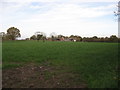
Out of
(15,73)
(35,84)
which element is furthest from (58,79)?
(15,73)

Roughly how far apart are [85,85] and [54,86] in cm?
104

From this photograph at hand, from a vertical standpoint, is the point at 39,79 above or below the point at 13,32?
below

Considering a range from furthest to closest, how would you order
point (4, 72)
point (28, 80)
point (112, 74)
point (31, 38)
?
point (31, 38) < point (4, 72) < point (112, 74) < point (28, 80)

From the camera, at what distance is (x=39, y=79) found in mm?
7078

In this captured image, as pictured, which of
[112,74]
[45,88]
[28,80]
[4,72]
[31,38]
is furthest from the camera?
[31,38]

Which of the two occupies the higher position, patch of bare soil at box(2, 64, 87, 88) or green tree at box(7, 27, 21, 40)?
green tree at box(7, 27, 21, 40)

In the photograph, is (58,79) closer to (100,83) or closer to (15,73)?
(100,83)

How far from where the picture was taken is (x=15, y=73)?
7992mm

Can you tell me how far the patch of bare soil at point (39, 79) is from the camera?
20.9ft

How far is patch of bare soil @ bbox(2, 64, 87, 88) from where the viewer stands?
6371 millimetres

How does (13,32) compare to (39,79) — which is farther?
(13,32)

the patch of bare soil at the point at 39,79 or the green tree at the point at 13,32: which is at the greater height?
the green tree at the point at 13,32

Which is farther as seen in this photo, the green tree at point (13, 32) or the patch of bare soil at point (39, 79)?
the green tree at point (13, 32)

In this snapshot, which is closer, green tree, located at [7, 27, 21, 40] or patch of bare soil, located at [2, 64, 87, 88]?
patch of bare soil, located at [2, 64, 87, 88]
